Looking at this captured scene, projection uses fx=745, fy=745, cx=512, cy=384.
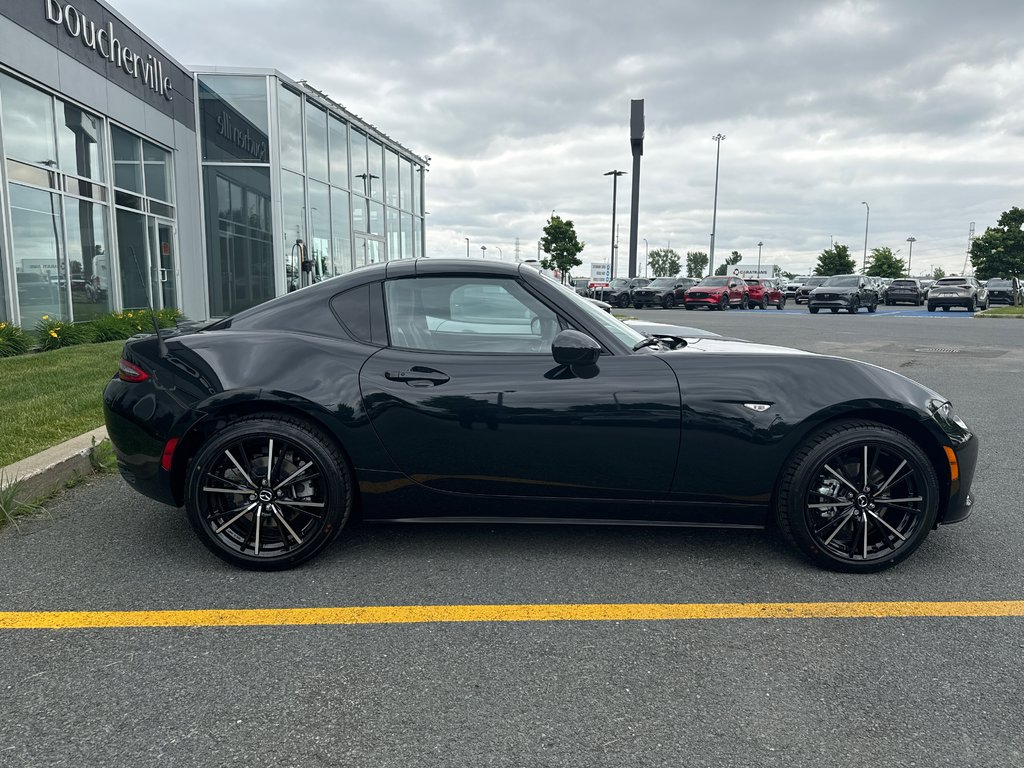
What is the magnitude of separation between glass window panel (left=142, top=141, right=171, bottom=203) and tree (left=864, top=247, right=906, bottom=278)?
9323 cm

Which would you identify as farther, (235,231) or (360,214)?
(360,214)

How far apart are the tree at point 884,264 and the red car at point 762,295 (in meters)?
62.5

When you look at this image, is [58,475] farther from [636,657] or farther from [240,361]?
[636,657]

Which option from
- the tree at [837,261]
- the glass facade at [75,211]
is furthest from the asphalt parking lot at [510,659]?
the tree at [837,261]

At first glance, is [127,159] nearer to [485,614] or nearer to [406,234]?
[485,614]

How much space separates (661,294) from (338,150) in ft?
58.3

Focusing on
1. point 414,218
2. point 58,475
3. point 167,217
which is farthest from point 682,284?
point 58,475

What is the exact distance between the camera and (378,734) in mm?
2123

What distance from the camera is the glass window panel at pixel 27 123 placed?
442 inches

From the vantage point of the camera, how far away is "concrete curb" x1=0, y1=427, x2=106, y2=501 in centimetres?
410

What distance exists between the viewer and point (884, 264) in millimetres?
93938

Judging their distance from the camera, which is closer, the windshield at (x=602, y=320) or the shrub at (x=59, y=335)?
the windshield at (x=602, y=320)

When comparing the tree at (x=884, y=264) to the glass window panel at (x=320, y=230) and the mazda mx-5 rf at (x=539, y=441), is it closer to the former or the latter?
the glass window panel at (x=320, y=230)

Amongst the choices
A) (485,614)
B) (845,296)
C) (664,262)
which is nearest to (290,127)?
(485,614)
